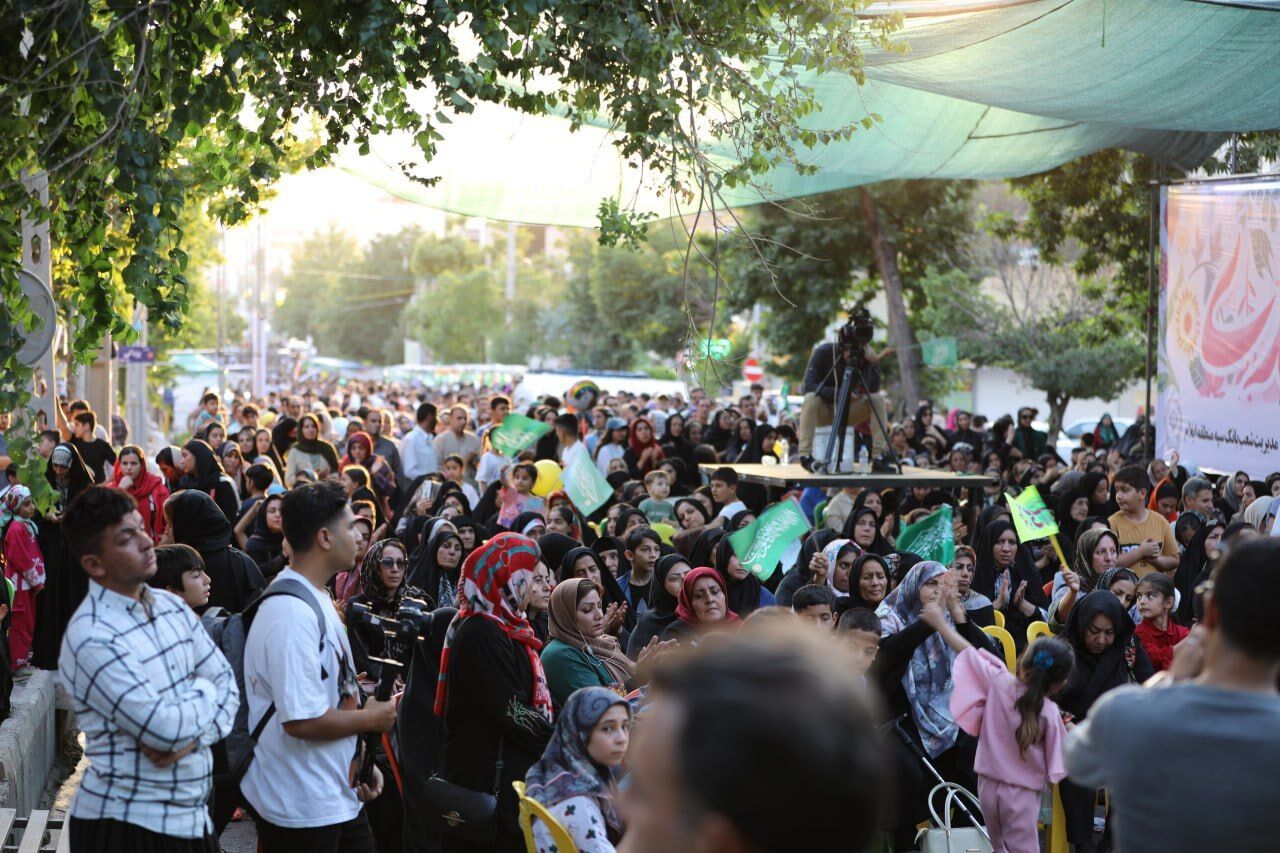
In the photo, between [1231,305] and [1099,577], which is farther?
[1231,305]

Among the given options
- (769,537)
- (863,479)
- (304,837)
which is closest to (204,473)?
(769,537)

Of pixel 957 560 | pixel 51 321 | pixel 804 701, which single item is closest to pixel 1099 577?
pixel 957 560

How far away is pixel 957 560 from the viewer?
8781mm

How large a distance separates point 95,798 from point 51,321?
425 cm

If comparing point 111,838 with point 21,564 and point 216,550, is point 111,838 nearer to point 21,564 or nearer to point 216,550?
point 216,550

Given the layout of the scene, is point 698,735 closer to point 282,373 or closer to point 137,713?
point 137,713

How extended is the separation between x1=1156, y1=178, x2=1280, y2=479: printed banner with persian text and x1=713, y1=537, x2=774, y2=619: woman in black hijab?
22.2 feet

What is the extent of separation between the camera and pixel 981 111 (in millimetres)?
13086

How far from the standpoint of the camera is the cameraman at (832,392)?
1280cm

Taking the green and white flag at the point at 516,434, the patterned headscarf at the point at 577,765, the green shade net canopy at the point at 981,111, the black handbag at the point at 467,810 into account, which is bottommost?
the black handbag at the point at 467,810

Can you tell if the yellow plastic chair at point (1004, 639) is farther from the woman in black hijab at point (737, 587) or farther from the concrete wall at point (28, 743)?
the concrete wall at point (28, 743)

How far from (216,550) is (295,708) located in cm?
431

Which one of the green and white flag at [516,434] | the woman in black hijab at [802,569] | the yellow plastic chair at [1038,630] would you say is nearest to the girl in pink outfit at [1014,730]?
the yellow plastic chair at [1038,630]

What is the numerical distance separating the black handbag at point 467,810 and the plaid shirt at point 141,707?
1306 millimetres
